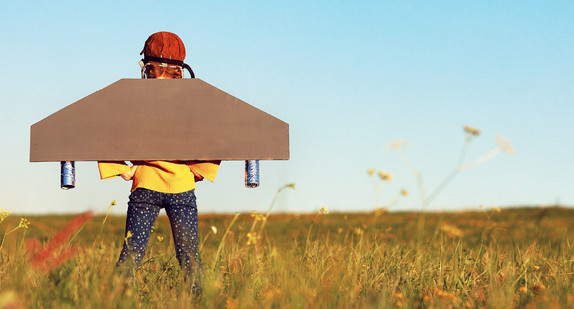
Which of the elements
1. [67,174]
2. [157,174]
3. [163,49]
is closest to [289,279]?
[157,174]

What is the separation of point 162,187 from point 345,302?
1.68 meters

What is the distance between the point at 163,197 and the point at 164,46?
1.21m

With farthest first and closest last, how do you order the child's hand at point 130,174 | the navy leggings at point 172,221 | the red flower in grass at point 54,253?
the child's hand at point 130,174, the navy leggings at point 172,221, the red flower in grass at point 54,253

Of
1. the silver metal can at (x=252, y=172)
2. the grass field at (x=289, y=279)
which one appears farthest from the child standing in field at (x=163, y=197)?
the silver metal can at (x=252, y=172)

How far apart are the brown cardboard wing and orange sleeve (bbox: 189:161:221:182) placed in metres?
0.25

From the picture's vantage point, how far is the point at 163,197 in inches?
162

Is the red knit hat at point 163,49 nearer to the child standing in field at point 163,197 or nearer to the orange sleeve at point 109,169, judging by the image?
the child standing in field at point 163,197

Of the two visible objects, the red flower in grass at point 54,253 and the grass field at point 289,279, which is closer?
the grass field at point 289,279

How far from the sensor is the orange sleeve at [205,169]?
4312 mm

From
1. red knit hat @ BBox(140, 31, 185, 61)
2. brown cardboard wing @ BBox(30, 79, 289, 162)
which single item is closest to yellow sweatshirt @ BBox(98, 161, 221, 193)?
brown cardboard wing @ BBox(30, 79, 289, 162)

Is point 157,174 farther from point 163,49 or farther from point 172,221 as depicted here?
point 163,49

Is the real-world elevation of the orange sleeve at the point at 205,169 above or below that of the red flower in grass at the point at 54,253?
above

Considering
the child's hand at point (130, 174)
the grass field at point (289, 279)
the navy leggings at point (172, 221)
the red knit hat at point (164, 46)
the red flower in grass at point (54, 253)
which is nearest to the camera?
the grass field at point (289, 279)

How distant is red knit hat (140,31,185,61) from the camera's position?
14.3 feet
